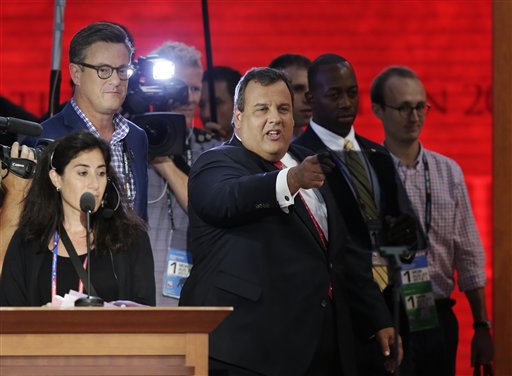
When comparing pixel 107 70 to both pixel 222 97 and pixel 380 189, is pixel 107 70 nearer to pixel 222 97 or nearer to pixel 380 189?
pixel 380 189

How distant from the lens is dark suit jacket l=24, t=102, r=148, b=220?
3.43 metres

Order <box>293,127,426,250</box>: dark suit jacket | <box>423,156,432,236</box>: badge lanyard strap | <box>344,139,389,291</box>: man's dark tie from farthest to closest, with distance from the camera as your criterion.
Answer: <box>423,156,432,236</box>: badge lanyard strap, <box>344,139,389,291</box>: man's dark tie, <box>293,127,426,250</box>: dark suit jacket

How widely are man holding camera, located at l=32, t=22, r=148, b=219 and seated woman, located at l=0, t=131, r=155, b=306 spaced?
Result: 0.35 metres

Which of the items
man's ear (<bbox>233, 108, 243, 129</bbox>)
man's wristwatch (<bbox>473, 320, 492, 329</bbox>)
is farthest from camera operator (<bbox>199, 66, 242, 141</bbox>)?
man's ear (<bbox>233, 108, 243, 129</bbox>)

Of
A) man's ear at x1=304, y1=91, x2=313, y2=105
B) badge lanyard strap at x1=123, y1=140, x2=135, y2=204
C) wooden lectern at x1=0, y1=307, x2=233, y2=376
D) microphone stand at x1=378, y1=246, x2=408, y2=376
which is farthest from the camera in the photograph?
man's ear at x1=304, y1=91, x2=313, y2=105

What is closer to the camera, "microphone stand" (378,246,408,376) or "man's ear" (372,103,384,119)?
"microphone stand" (378,246,408,376)

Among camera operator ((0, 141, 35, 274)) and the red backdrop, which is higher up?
the red backdrop

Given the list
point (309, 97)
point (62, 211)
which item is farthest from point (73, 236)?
point (309, 97)

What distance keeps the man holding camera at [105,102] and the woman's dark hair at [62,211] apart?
340 mm

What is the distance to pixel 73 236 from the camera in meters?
3.00

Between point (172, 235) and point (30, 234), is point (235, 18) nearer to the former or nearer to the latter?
point (172, 235)

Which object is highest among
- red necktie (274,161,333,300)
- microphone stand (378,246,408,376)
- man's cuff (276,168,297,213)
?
man's cuff (276,168,297,213)

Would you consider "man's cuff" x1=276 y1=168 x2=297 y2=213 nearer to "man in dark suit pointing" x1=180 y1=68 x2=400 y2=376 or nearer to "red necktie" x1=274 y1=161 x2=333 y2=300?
"man in dark suit pointing" x1=180 y1=68 x2=400 y2=376

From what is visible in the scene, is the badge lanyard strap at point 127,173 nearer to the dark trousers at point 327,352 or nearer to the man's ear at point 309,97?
the dark trousers at point 327,352
